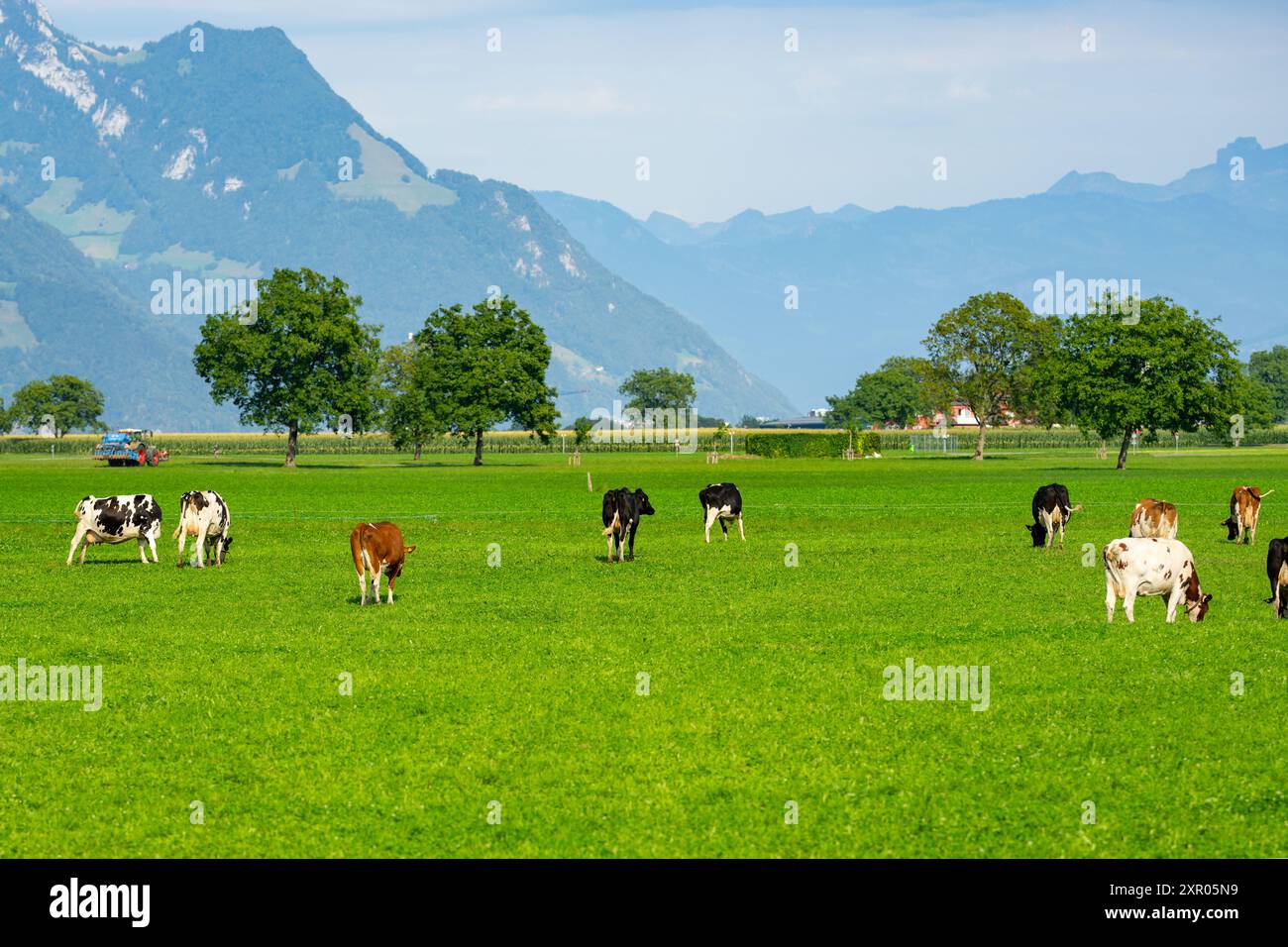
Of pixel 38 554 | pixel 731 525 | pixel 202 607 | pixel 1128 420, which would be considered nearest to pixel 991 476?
pixel 1128 420

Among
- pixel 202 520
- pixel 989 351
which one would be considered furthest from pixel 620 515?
pixel 989 351

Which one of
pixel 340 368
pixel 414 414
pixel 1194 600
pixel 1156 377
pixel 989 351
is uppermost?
pixel 989 351

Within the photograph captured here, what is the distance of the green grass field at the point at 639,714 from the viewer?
42.6 ft

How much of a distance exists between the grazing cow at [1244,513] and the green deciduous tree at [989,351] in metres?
118

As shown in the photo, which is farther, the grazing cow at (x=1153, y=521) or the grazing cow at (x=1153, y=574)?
the grazing cow at (x=1153, y=521)

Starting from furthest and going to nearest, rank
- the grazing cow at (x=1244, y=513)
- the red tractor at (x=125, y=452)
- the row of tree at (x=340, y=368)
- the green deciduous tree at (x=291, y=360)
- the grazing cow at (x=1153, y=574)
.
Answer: the row of tree at (x=340, y=368)
the green deciduous tree at (x=291, y=360)
the red tractor at (x=125, y=452)
the grazing cow at (x=1244, y=513)
the grazing cow at (x=1153, y=574)

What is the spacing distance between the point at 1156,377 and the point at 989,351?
44.8m

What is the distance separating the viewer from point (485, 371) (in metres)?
152

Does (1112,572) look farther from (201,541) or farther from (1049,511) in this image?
(201,541)

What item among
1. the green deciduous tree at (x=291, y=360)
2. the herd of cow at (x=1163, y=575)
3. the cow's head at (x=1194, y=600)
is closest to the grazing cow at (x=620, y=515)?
the herd of cow at (x=1163, y=575)

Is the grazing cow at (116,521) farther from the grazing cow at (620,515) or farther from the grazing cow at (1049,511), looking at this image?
the grazing cow at (1049,511)

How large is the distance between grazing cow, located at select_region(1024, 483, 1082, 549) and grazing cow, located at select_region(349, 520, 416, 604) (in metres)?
20.5

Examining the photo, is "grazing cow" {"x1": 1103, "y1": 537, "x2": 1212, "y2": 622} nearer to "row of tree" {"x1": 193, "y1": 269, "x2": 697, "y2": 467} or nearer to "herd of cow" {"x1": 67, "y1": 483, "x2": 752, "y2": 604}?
"herd of cow" {"x1": 67, "y1": 483, "x2": 752, "y2": 604}
